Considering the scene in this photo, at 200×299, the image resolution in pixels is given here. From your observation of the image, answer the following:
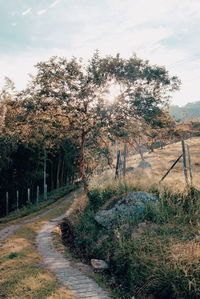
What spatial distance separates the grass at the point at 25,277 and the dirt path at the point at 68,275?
0.83 ft

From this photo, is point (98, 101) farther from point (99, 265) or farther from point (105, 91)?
point (99, 265)

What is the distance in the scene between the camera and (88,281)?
794 cm

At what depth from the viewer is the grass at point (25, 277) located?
6789mm

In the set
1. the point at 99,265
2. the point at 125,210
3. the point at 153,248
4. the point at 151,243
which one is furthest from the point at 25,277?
the point at 125,210

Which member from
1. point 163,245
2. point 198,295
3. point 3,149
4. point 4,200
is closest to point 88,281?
point 163,245

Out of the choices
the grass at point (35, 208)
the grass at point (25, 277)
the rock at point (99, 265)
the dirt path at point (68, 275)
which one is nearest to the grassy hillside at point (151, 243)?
the rock at point (99, 265)

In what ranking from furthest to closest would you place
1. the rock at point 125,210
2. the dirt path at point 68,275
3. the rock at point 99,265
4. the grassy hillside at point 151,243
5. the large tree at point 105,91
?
the large tree at point 105,91
the rock at point 125,210
the rock at point 99,265
the dirt path at point 68,275
the grassy hillside at point 151,243

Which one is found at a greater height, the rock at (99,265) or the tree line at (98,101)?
the tree line at (98,101)

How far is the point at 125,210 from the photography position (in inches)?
449

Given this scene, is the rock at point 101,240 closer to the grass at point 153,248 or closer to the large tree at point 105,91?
the grass at point 153,248

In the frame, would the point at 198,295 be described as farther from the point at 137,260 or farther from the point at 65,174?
the point at 65,174

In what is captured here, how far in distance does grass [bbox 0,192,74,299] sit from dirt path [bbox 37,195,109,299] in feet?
0.83

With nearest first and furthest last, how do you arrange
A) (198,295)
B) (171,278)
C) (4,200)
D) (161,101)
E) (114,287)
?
(198,295), (171,278), (114,287), (161,101), (4,200)

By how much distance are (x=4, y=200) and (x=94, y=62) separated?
1845cm
